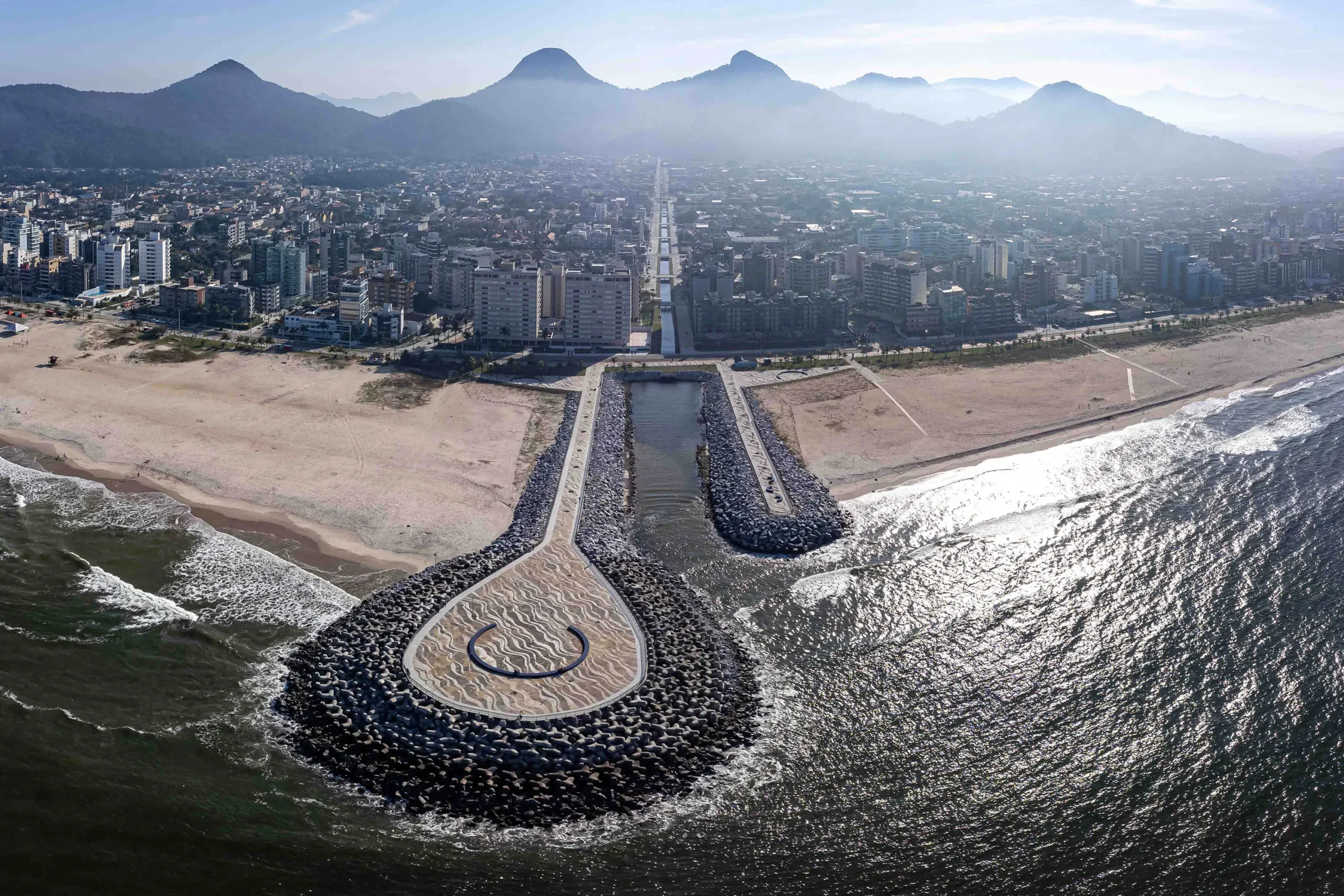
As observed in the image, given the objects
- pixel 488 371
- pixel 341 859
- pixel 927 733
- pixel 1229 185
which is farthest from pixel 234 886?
pixel 1229 185

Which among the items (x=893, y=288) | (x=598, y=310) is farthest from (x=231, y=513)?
(x=893, y=288)

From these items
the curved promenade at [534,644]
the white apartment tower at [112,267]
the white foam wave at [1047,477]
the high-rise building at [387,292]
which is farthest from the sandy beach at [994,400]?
the white apartment tower at [112,267]

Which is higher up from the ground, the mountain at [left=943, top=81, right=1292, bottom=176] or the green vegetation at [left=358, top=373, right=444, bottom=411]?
the mountain at [left=943, top=81, right=1292, bottom=176]

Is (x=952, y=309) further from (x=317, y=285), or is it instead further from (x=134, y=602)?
(x=134, y=602)

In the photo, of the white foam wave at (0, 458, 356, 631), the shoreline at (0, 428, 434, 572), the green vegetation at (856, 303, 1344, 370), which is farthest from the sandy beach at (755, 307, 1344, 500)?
the white foam wave at (0, 458, 356, 631)

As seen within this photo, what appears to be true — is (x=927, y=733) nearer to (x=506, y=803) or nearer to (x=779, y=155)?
(x=506, y=803)

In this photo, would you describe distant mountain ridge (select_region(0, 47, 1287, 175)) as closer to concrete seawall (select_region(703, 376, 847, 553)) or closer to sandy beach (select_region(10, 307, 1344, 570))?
sandy beach (select_region(10, 307, 1344, 570))

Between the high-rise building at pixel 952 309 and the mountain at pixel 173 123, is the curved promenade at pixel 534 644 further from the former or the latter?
the mountain at pixel 173 123
